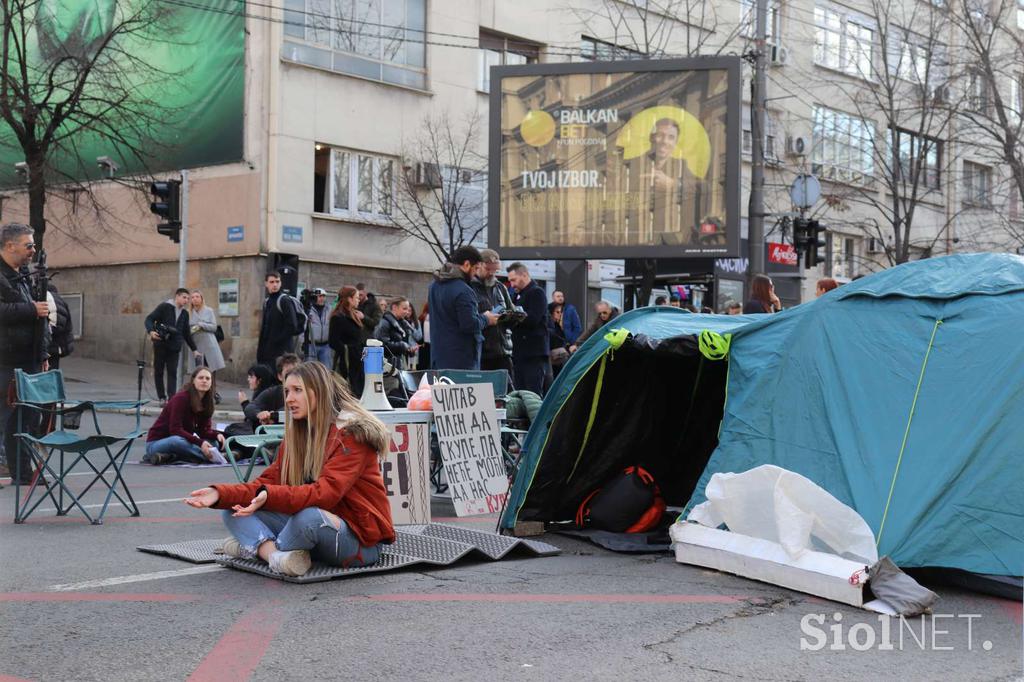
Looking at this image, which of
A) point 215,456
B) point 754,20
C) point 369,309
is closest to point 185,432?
point 215,456

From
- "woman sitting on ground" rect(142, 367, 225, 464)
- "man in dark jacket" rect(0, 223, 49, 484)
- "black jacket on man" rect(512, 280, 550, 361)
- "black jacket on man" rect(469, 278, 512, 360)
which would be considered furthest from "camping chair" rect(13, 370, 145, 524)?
"black jacket on man" rect(512, 280, 550, 361)

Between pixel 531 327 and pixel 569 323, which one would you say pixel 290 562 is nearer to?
pixel 531 327

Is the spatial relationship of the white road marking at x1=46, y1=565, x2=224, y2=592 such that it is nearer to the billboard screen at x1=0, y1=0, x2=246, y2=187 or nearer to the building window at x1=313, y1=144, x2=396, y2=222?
the building window at x1=313, y1=144, x2=396, y2=222

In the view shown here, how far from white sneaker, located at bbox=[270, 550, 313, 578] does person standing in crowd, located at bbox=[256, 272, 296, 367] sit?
8.64 m

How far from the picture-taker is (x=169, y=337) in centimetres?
1769

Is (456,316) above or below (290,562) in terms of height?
above

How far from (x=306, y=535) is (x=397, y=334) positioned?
26.0 ft

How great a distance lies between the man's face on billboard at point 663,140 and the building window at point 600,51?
385 inches

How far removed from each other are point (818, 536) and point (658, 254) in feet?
42.5

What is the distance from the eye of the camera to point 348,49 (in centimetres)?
2503

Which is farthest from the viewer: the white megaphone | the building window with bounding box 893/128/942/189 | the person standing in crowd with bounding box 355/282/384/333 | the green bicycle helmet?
the building window with bounding box 893/128/942/189

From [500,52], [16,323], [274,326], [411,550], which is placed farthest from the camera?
[500,52]

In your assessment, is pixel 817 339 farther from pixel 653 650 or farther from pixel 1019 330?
pixel 653 650

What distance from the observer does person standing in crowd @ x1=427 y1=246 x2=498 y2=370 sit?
1049cm
